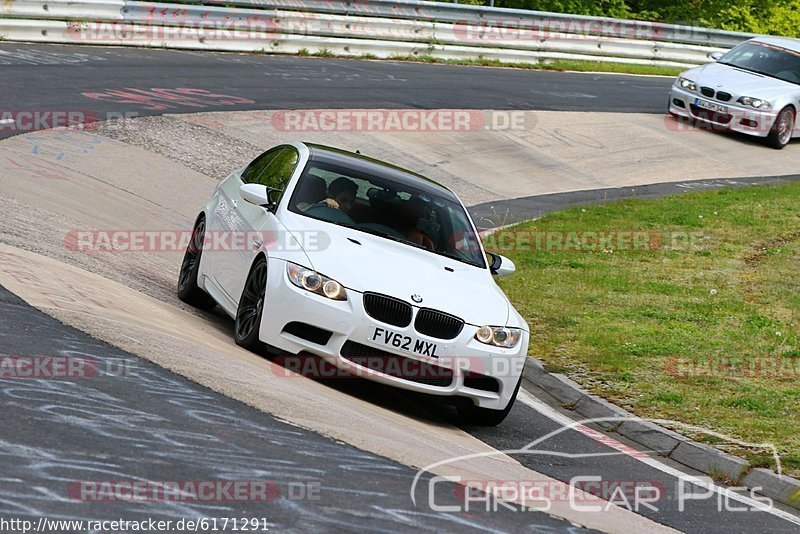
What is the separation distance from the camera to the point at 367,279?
28.0 ft

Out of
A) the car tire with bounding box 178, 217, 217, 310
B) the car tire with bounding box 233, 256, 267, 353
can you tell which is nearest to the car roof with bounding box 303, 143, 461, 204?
the car tire with bounding box 178, 217, 217, 310

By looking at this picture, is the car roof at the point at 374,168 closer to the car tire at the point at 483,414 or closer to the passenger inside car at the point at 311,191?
the passenger inside car at the point at 311,191

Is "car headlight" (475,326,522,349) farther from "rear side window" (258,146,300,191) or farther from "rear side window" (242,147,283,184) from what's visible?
"rear side window" (242,147,283,184)

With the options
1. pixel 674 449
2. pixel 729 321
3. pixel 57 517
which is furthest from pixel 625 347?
pixel 57 517

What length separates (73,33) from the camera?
24.1 m

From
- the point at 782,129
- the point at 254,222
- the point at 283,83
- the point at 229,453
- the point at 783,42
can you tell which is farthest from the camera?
the point at 783,42

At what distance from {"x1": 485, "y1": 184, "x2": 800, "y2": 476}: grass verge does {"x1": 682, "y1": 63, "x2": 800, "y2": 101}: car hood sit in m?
4.91

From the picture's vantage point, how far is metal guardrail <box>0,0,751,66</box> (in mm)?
24172

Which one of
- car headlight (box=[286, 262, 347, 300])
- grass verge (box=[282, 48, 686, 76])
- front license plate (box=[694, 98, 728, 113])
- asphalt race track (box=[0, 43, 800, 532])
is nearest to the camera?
asphalt race track (box=[0, 43, 800, 532])

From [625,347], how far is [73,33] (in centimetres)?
1615

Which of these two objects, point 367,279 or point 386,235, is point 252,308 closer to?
point 367,279

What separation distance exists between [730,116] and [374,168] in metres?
16.3

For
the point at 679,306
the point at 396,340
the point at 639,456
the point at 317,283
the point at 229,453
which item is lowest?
the point at 679,306

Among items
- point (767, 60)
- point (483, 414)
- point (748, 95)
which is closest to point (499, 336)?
point (483, 414)
